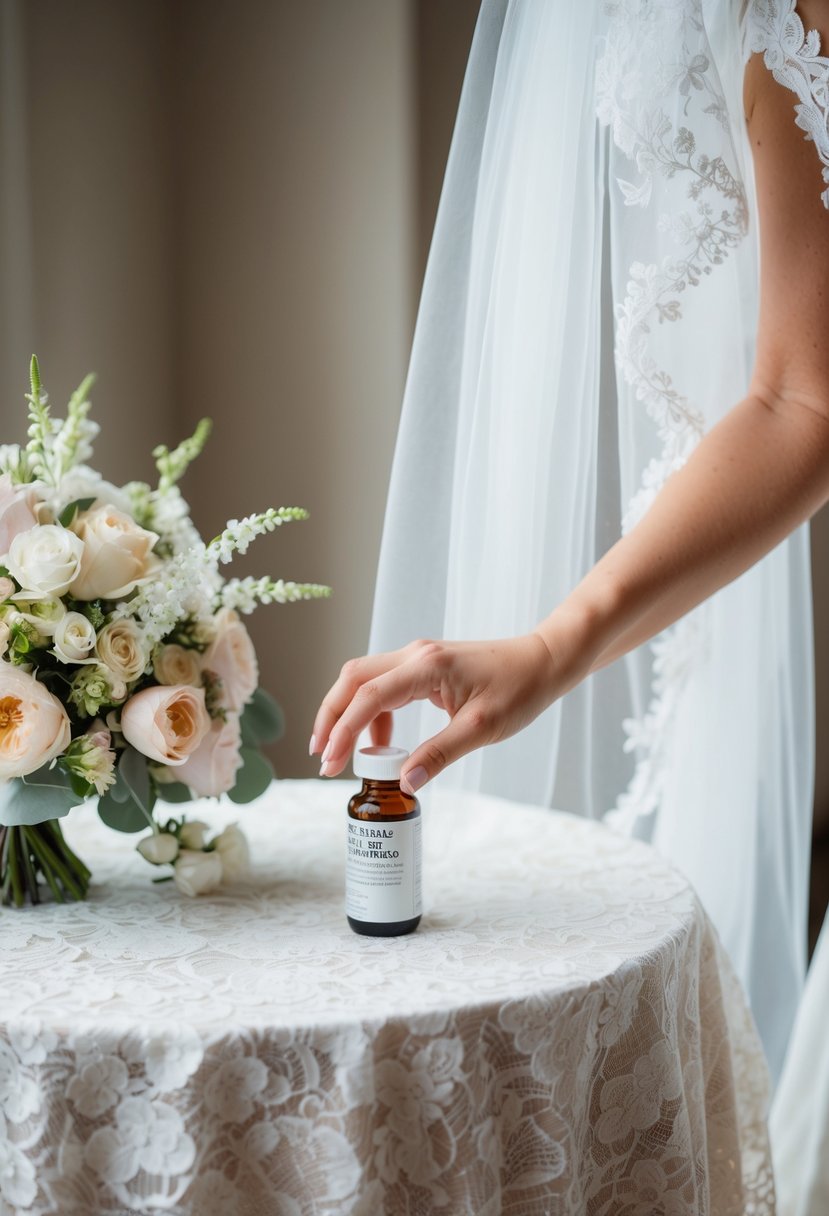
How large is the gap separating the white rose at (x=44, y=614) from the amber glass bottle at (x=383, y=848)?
30 cm

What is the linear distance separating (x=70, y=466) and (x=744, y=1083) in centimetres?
100

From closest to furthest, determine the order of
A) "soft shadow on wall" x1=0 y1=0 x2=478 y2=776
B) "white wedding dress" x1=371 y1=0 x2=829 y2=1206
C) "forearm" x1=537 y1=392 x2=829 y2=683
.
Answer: "forearm" x1=537 y1=392 x2=829 y2=683 < "white wedding dress" x1=371 y1=0 x2=829 y2=1206 < "soft shadow on wall" x1=0 y1=0 x2=478 y2=776

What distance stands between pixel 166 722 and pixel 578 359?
64cm

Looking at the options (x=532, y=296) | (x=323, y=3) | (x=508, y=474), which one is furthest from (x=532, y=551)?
(x=323, y=3)

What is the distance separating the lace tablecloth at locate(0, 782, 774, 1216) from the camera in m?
0.84

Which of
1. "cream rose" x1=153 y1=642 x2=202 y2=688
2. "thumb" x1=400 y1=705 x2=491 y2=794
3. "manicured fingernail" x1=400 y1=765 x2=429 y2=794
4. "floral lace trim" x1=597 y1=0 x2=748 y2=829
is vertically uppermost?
"floral lace trim" x1=597 y1=0 x2=748 y2=829

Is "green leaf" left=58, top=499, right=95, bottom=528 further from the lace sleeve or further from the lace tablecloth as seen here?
the lace sleeve

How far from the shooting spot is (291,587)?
1.13 m

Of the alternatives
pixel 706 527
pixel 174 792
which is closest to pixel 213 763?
pixel 174 792

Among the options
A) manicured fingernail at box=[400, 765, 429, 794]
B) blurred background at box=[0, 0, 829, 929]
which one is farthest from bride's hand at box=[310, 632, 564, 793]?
blurred background at box=[0, 0, 829, 929]

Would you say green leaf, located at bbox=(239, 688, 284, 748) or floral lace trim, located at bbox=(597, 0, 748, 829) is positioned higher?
floral lace trim, located at bbox=(597, 0, 748, 829)

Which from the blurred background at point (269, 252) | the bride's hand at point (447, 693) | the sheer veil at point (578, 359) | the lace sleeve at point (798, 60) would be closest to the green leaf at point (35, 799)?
the bride's hand at point (447, 693)

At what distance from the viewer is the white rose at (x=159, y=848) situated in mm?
1162

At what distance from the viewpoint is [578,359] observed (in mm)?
1325
